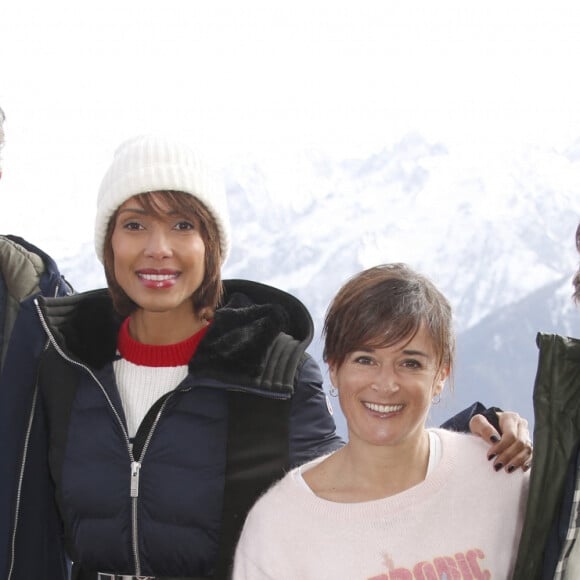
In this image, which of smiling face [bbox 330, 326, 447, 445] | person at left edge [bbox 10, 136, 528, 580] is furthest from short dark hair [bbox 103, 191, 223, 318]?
smiling face [bbox 330, 326, 447, 445]

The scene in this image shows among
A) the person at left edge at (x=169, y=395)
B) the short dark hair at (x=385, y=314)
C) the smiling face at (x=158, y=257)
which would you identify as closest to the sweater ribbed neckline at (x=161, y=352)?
the person at left edge at (x=169, y=395)

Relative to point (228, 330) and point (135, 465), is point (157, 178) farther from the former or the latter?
point (135, 465)

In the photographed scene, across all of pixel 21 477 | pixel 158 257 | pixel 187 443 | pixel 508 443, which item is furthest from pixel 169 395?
pixel 508 443

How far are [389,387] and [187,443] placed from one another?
702mm

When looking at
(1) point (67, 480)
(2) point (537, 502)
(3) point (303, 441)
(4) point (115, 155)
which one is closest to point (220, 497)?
(3) point (303, 441)

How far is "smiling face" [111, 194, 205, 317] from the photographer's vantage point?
2.61 metres

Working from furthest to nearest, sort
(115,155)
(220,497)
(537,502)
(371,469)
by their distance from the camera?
(115,155) → (220,497) → (371,469) → (537,502)

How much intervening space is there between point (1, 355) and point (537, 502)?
1.75 m

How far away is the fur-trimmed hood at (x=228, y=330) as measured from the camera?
2.62m

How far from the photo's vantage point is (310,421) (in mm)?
2613

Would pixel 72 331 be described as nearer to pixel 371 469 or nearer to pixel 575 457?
pixel 371 469

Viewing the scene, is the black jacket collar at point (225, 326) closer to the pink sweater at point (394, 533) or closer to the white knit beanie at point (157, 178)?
the white knit beanie at point (157, 178)

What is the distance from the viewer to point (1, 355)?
2.91 m

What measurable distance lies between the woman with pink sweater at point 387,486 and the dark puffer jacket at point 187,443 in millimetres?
307
